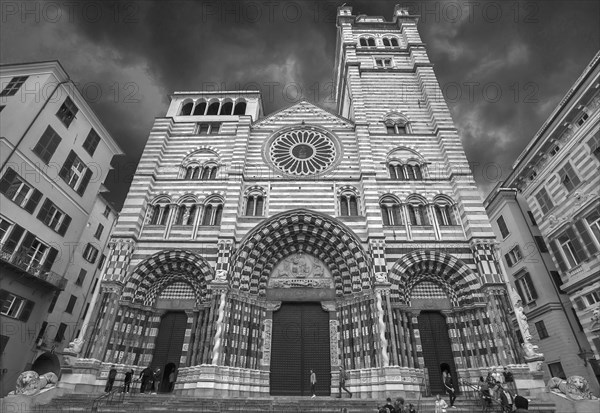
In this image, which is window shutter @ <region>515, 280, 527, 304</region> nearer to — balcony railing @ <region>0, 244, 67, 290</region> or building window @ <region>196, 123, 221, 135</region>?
building window @ <region>196, 123, 221, 135</region>

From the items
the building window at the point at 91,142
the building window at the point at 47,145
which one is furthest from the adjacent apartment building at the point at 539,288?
the building window at the point at 91,142

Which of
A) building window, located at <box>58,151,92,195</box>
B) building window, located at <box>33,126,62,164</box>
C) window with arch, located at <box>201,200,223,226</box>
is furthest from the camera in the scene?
building window, located at <box>58,151,92,195</box>

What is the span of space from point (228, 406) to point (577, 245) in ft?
65.3

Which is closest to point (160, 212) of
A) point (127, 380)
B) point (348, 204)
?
point (127, 380)

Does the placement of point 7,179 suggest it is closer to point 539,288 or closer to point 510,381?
point 510,381

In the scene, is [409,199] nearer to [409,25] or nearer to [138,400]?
[138,400]

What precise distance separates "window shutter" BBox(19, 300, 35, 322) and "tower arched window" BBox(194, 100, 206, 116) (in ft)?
50.6

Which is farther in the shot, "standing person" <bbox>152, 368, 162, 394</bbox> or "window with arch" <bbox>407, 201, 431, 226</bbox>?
"window with arch" <bbox>407, 201, 431, 226</bbox>

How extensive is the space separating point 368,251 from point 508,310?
21.8ft

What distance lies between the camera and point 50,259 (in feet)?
66.0

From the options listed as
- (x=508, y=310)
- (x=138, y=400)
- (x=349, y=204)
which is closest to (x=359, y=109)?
(x=349, y=204)

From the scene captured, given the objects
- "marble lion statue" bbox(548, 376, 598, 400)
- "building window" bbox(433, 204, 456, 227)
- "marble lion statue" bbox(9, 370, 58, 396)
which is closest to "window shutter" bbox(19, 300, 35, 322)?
"marble lion statue" bbox(9, 370, 58, 396)

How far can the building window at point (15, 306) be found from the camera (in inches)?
676

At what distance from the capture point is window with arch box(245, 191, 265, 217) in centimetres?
1892
